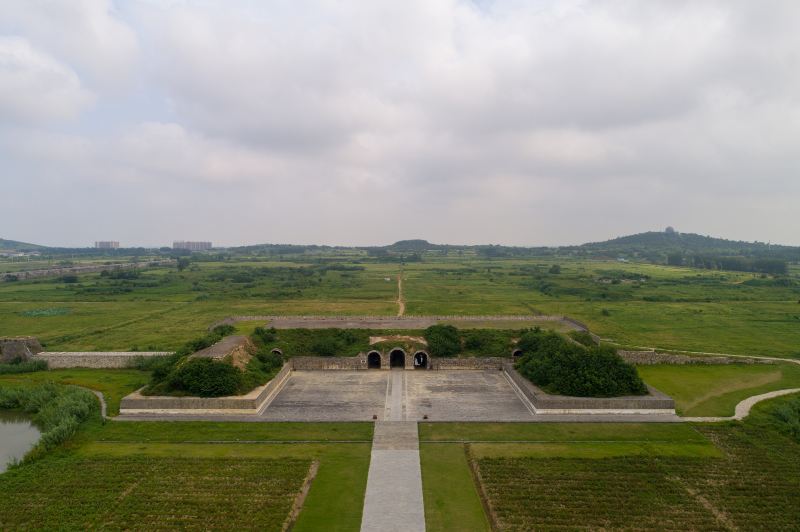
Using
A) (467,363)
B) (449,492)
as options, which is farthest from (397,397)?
(449,492)

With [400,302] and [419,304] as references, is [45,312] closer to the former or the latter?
[400,302]

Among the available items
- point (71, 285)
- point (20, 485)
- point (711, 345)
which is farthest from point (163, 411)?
point (71, 285)

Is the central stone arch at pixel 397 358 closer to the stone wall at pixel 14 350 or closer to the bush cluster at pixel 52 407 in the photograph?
the bush cluster at pixel 52 407

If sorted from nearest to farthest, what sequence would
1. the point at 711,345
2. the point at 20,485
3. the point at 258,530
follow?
the point at 258,530
the point at 20,485
the point at 711,345

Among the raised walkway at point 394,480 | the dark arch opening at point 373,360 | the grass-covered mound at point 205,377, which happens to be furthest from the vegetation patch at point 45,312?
the raised walkway at point 394,480

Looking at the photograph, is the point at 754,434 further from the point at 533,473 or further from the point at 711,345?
the point at 711,345
